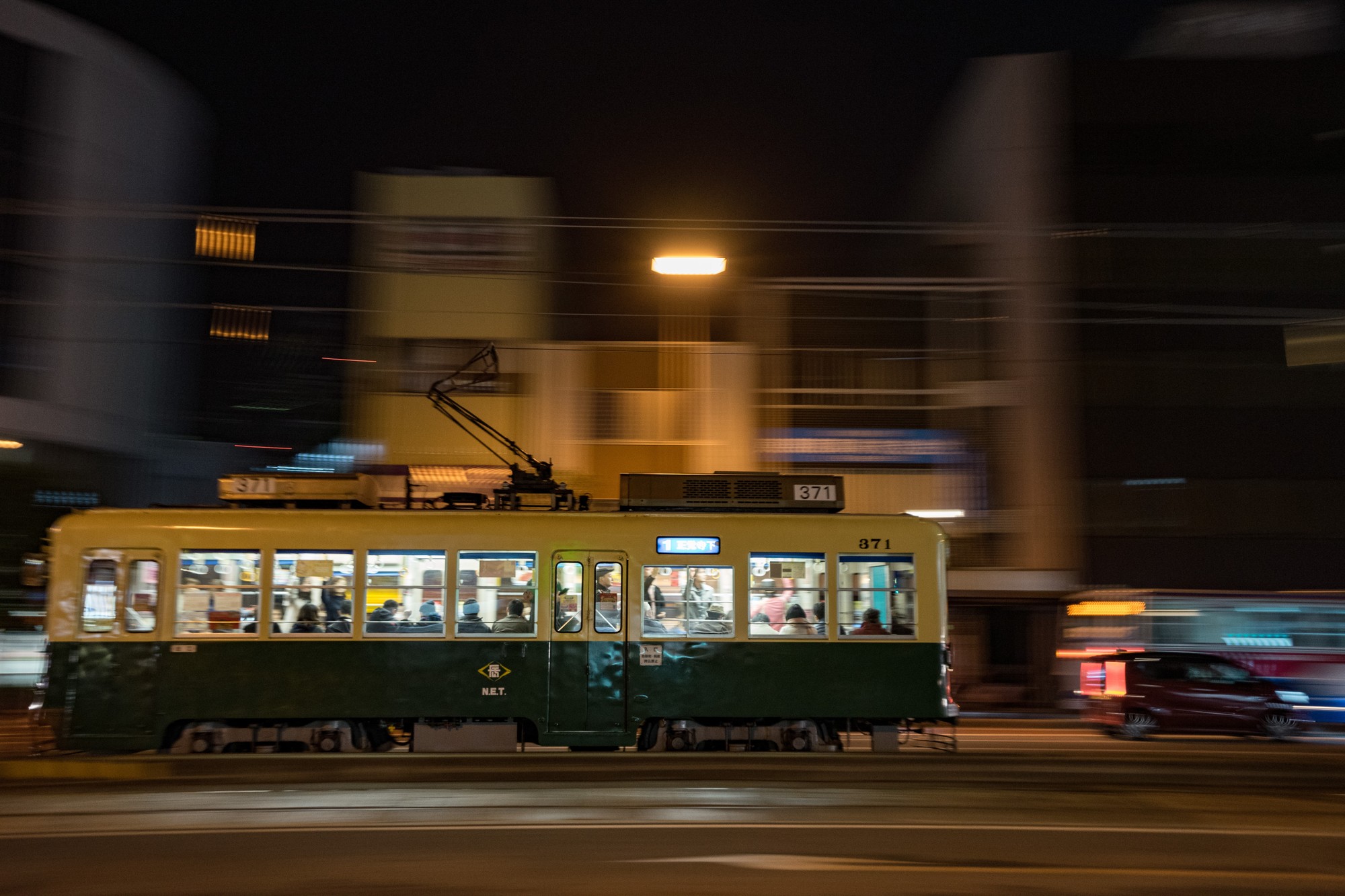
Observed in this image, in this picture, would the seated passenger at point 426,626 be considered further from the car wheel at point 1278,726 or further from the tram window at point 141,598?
the car wheel at point 1278,726

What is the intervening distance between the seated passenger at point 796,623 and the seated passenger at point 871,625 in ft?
1.53

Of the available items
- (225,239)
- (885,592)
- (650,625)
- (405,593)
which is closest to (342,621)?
(405,593)

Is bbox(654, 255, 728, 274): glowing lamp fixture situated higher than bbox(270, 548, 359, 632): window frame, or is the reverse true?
bbox(654, 255, 728, 274): glowing lamp fixture

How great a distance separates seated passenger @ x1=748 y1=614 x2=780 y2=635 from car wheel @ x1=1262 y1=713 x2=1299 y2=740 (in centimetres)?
983

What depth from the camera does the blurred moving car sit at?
56.1 ft

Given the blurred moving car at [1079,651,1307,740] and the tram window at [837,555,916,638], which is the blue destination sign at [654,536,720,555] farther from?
the blurred moving car at [1079,651,1307,740]

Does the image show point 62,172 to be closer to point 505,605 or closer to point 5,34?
point 5,34

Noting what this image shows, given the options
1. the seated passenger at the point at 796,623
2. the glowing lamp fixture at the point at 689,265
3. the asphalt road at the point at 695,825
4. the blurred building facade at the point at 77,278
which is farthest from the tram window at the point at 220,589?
the blurred building facade at the point at 77,278

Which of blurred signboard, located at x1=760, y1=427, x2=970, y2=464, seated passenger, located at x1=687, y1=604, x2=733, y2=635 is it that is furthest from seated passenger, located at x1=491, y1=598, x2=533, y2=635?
blurred signboard, located at x1=760, y1=427, x2=970, y2=464

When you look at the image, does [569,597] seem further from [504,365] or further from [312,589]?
[504,365]

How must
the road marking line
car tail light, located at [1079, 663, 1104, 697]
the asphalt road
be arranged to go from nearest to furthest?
the asphalt road, the road marking line, car tail light, located at [1079, 663, 1104, 697]

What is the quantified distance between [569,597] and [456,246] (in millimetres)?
13236

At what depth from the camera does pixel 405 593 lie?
38.4ft

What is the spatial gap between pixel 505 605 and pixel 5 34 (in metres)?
27.4
